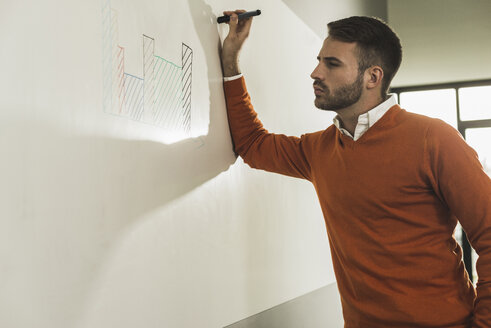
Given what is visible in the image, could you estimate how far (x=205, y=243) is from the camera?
1.08m

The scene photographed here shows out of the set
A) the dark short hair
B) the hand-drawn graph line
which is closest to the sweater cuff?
the hand-drawn graph line

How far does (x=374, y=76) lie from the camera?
128cm

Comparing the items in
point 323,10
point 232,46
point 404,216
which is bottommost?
point 404,216

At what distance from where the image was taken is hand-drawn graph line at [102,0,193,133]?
804 mm

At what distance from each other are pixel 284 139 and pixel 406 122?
13.0 inches

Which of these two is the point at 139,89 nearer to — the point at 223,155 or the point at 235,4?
the point at 223,155

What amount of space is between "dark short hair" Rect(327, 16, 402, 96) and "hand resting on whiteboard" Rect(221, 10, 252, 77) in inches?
10.3

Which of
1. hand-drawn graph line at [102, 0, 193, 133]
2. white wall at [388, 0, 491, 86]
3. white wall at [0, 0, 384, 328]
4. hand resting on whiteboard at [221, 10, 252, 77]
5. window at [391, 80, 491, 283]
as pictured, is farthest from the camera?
window at [391, 80, 491, 283]

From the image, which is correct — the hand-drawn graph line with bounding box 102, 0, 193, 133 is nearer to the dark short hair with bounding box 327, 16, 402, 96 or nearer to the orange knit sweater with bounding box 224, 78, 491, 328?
the orange knit sweater with bounding box 224, 78, 491, 328

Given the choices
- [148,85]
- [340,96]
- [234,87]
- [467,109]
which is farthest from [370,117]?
[467,109]

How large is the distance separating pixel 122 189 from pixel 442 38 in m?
3.43

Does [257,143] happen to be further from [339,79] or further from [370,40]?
[370,40]

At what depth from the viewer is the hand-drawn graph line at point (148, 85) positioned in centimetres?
80

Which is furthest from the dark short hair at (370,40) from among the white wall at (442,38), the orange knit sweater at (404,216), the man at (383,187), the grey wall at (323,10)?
the white wall at (442,38)
